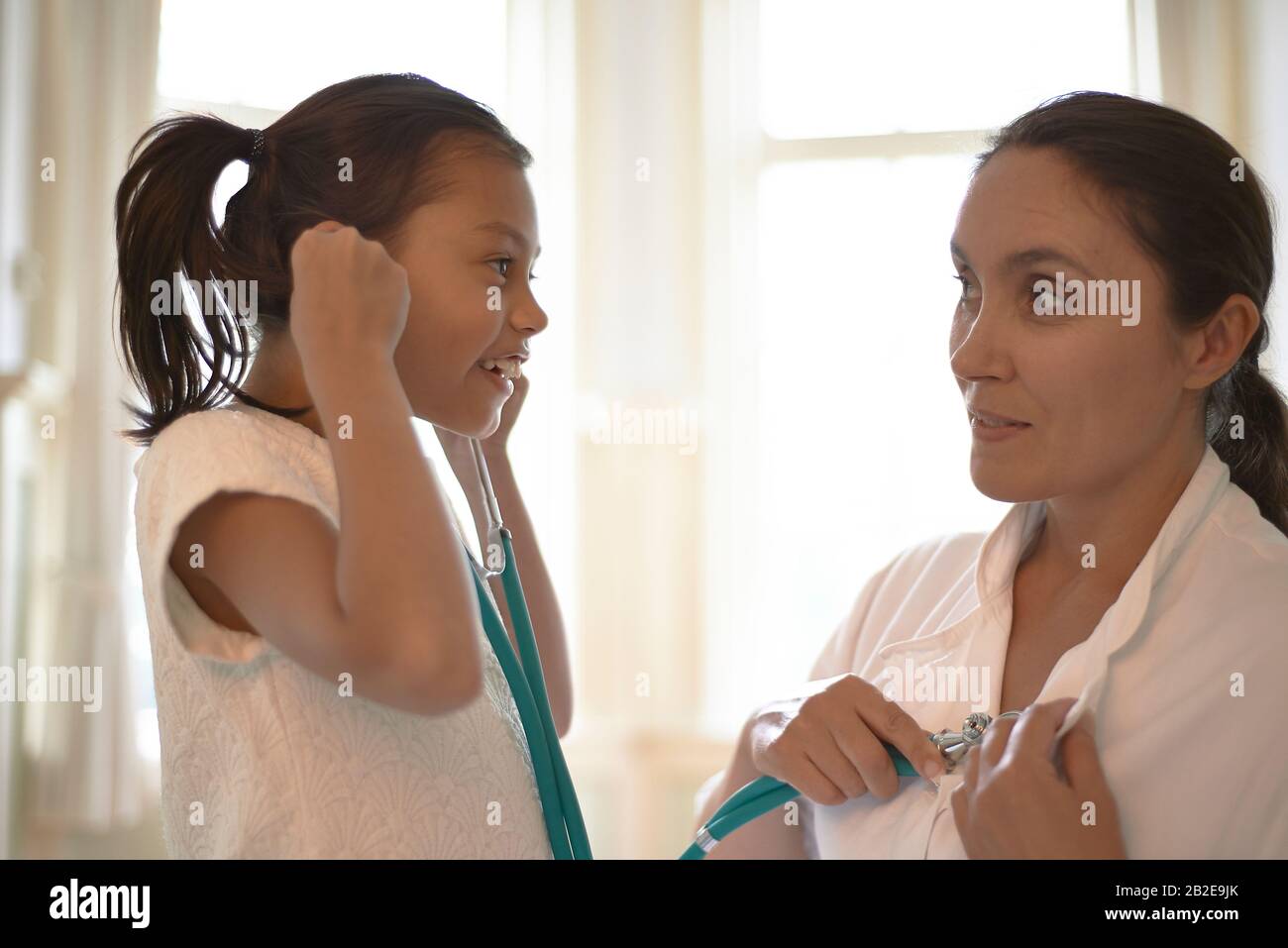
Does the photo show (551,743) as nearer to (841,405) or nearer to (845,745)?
(845,745)

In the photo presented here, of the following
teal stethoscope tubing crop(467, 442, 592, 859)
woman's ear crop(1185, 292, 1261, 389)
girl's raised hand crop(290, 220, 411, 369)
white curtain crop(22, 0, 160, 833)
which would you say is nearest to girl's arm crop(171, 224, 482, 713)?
girl's raised hand crop(290, 220, 411, 369)

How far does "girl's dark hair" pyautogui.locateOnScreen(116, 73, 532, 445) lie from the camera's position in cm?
107

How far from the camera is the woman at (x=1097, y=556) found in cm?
101

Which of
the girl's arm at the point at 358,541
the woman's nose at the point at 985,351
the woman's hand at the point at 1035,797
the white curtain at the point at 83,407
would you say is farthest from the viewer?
the white curtain at the point at 83,407

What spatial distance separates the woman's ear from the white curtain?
2.54 metres

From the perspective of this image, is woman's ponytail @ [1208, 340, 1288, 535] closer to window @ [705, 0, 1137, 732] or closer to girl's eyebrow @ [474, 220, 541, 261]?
girl's eyebrow @ [474, 220, 541, 261]

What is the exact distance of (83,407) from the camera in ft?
9.37

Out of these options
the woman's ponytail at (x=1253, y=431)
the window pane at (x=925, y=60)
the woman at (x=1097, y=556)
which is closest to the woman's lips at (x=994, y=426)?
the woman at (x=1097, y=556)

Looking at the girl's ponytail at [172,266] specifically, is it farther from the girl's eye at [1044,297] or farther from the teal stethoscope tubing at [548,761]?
the girl's eye at [1044,297]

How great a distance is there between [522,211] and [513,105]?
2.21 meters

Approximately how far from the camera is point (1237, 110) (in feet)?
9.78

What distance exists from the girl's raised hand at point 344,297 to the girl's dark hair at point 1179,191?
735 millimetres
